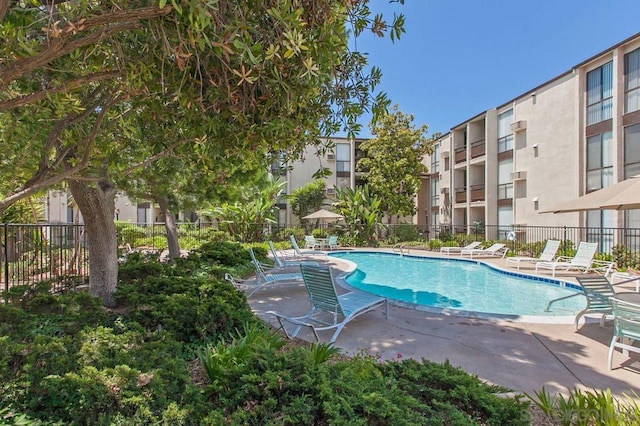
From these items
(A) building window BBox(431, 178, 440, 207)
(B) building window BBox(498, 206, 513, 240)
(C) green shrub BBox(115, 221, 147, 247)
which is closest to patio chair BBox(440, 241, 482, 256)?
(B) building window BBox(498, 206, 513, 240)

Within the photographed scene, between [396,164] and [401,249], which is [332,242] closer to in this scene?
[401,249]

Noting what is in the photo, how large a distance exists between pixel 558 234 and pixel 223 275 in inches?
682

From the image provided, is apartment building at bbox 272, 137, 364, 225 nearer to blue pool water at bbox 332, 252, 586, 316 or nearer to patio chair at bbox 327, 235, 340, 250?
patio chair at bbox 327, 235, 340, 250

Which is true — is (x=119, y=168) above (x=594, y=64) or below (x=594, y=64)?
below

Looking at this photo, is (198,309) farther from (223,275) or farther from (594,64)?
(594,64)

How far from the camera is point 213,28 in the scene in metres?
2.39

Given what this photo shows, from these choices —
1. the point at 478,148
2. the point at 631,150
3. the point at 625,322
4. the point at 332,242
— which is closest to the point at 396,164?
the point at 478,148

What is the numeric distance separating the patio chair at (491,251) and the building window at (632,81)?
26.1 feet

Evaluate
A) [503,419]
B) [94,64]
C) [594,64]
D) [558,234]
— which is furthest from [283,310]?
[594,64]

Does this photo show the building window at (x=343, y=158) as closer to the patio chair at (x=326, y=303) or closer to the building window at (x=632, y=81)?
the building window at (x=632, y=81)

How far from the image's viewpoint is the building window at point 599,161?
15.1 m

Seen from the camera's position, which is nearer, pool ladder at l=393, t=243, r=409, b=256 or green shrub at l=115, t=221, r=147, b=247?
green shrub at l=115, t=221, r=147, b=247

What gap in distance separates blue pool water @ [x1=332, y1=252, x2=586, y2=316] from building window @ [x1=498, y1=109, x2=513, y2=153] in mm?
10994

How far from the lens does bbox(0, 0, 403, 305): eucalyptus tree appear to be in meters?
2.33
